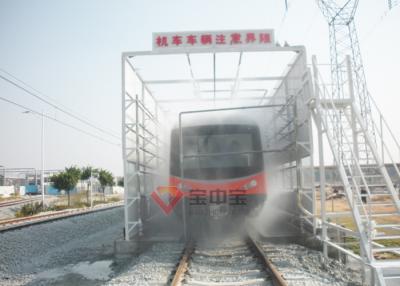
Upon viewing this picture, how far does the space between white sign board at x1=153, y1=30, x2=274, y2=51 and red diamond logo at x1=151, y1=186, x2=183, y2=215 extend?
140 inches

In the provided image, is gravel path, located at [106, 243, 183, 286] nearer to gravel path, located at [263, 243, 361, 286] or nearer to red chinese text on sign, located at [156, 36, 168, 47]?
gravel path, located at [263, 243, 361, 286]

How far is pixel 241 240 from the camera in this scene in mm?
9180

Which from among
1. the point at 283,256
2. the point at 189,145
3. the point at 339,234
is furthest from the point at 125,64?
the point at 339,234

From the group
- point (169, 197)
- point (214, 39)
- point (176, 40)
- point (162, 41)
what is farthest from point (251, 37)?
point (169, 197)

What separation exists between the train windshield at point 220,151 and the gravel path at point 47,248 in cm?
300

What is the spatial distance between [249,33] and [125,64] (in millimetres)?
2873

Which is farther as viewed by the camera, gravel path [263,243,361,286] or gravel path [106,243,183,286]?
gravel path [106,243,183,286]

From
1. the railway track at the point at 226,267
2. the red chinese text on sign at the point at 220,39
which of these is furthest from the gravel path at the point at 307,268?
the red chinese text on sign at the point at 220,39

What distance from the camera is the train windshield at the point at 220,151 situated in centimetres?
952

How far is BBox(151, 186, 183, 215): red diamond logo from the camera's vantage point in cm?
965

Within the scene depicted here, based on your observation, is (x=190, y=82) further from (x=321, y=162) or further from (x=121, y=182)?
(x=121, y=182)

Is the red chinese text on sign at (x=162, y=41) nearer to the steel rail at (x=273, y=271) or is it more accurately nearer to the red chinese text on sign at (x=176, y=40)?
the red chinese text on sign at (x=176, y=40)

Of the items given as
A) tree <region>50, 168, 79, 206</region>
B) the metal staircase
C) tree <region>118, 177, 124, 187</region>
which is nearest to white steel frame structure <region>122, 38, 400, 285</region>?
the metal staircase

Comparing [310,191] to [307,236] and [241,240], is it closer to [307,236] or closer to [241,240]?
[307,236]
